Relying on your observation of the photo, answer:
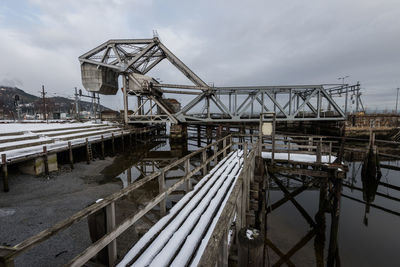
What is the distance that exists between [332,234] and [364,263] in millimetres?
1061

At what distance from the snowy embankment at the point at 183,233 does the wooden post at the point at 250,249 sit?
864 mm

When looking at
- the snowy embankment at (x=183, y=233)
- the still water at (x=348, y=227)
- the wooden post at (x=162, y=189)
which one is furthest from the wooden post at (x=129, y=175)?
the wooden post at (x=162, y=189)

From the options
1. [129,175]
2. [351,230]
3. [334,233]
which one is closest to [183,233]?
[334,233]

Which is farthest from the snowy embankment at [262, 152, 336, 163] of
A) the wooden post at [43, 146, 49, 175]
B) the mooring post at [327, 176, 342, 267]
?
the wooden post at [43, 146, 49, 175]

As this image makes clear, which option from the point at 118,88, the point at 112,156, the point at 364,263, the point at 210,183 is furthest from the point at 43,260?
the point at 118,88

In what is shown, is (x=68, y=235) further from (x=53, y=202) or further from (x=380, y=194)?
(x=380, y=194)

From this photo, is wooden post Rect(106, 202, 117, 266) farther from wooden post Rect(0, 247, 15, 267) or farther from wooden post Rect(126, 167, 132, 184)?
wooden post Rect(126, 167, 132, 184)

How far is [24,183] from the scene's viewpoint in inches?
392

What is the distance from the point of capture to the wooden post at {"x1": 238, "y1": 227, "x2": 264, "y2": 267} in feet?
7.52

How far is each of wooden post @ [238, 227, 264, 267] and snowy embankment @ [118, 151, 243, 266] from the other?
86cm

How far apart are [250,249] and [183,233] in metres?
1.61

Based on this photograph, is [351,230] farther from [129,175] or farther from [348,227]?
[129,175]

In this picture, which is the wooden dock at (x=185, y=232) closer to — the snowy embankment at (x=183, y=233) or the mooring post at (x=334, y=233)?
the snowy embankment at (x=183, y=233)

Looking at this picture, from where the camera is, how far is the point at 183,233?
11.5 ft
